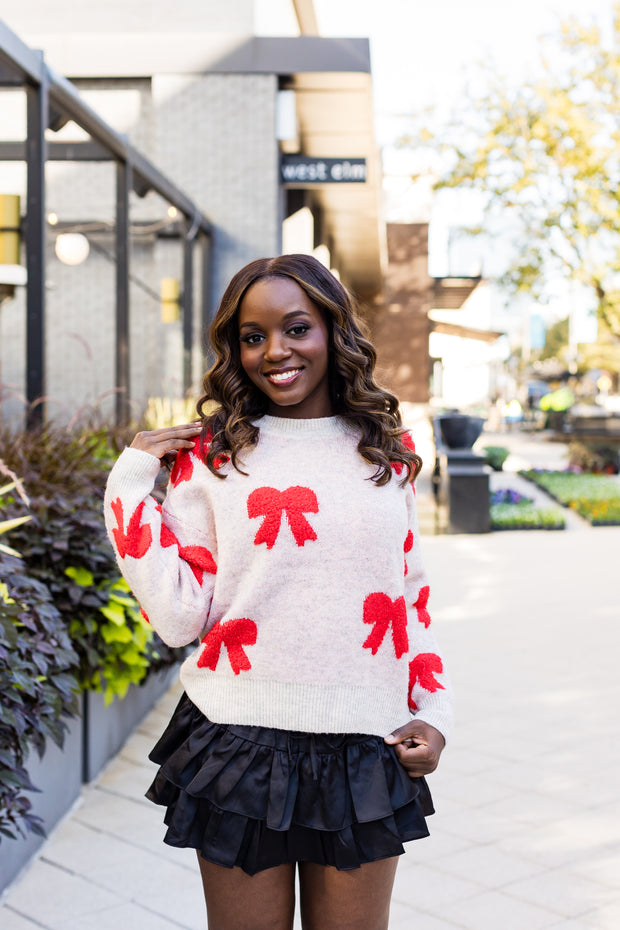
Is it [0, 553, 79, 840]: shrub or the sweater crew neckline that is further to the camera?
[0, 553, 79, 840]: shrub

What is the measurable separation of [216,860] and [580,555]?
26.9 ft

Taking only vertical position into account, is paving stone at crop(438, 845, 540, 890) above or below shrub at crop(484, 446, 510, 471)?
below

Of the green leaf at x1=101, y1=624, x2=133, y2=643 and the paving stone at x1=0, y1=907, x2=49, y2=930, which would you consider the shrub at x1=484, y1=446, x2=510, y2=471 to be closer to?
the green leaf at x1=101, y1=624, x2=133, y2=643

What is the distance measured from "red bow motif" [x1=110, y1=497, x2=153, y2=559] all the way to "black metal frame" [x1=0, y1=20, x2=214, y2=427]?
235 cm

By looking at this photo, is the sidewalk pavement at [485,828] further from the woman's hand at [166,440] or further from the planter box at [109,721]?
the woman's hand at [166,440]

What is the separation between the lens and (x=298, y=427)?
178cm

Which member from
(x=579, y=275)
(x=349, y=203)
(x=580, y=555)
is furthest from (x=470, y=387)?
(x=580, y=555)

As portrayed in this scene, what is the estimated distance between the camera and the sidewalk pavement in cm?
282

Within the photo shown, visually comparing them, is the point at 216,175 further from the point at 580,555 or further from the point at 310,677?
the point at 310,677

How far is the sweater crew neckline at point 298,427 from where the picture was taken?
1770mm

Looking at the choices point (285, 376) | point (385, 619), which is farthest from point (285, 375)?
point (385, 619)

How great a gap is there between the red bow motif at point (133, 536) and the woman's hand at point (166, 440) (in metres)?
0.11

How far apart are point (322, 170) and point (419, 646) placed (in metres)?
8.05

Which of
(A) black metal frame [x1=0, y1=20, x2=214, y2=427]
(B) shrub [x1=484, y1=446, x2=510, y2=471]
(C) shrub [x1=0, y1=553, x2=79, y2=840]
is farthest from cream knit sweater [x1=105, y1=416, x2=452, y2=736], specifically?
(B) shrub [x1=484, y1=446, x2=510, y2=471]
